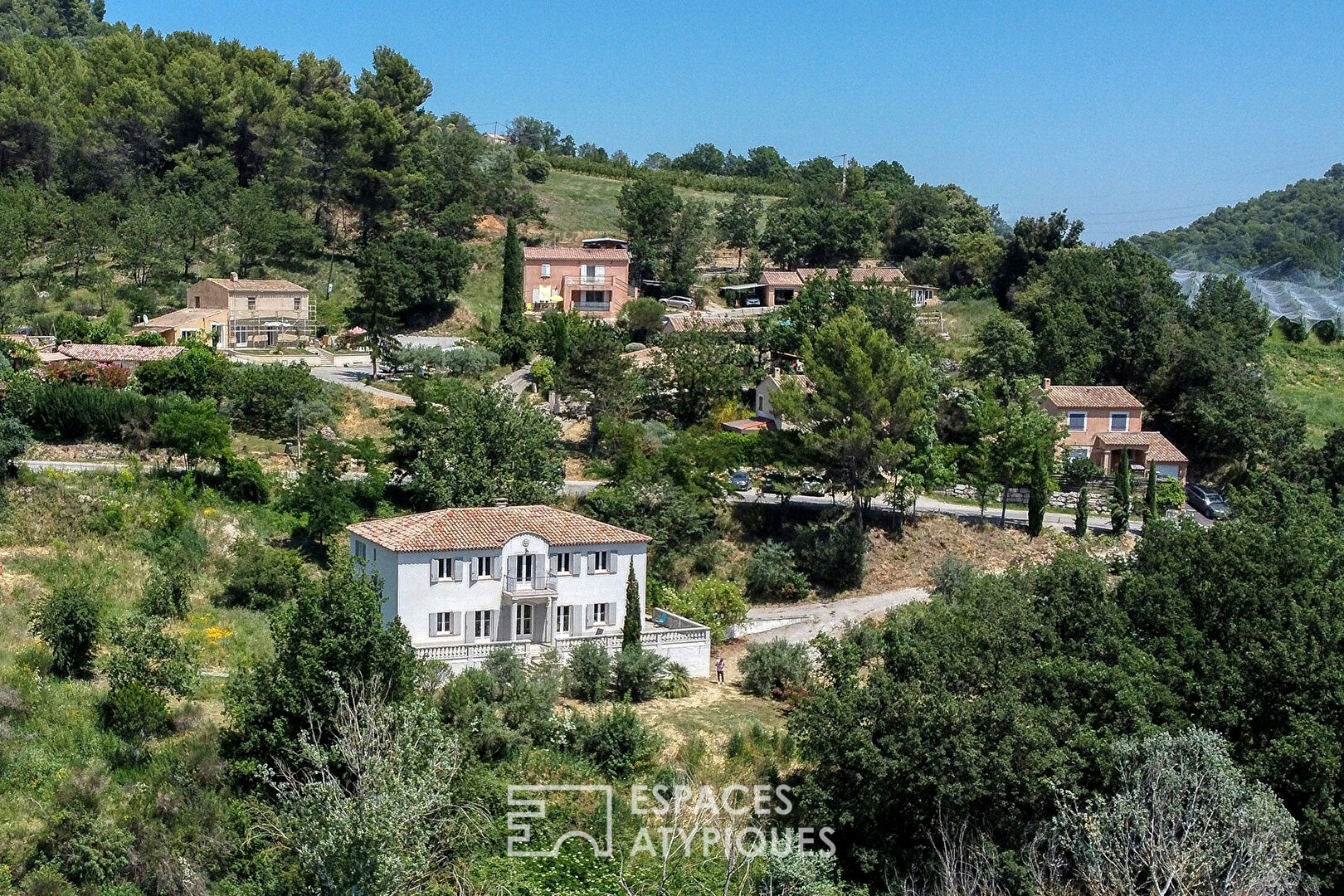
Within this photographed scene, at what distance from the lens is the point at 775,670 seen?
35125mm

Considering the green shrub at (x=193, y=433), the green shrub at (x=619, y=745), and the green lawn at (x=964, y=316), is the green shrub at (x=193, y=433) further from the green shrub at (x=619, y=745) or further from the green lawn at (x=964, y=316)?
the green lawn at (x=964, y=316)

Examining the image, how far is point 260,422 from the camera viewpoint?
47719 mm

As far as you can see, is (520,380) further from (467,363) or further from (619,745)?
(619,745)

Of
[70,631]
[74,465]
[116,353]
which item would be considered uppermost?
[116,353]

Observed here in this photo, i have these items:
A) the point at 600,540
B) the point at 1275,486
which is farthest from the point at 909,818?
the point at 1275,486

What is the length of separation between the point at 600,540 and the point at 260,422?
17292mm

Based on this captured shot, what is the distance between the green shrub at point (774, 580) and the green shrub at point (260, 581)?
13.9m

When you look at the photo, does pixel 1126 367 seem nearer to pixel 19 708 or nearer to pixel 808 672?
pixel 808 672

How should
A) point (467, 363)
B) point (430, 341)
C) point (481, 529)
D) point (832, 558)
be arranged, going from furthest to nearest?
point (430, 341)
point (467, 363)
point (832, 558)
point (481, 529)

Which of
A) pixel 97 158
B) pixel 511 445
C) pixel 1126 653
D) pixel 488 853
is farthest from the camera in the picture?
pixel 97 158

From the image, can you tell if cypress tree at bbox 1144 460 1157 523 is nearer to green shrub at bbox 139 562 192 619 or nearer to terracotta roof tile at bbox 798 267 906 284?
terracotta roof tile at bbox 798 267 906 284

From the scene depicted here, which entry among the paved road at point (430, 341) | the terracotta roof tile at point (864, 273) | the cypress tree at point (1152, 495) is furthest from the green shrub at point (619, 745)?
the terracotta roof tile at point (864, 273)

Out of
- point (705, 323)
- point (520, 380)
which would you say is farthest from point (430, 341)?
point (705, 323)

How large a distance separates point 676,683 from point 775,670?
98.2 inches
